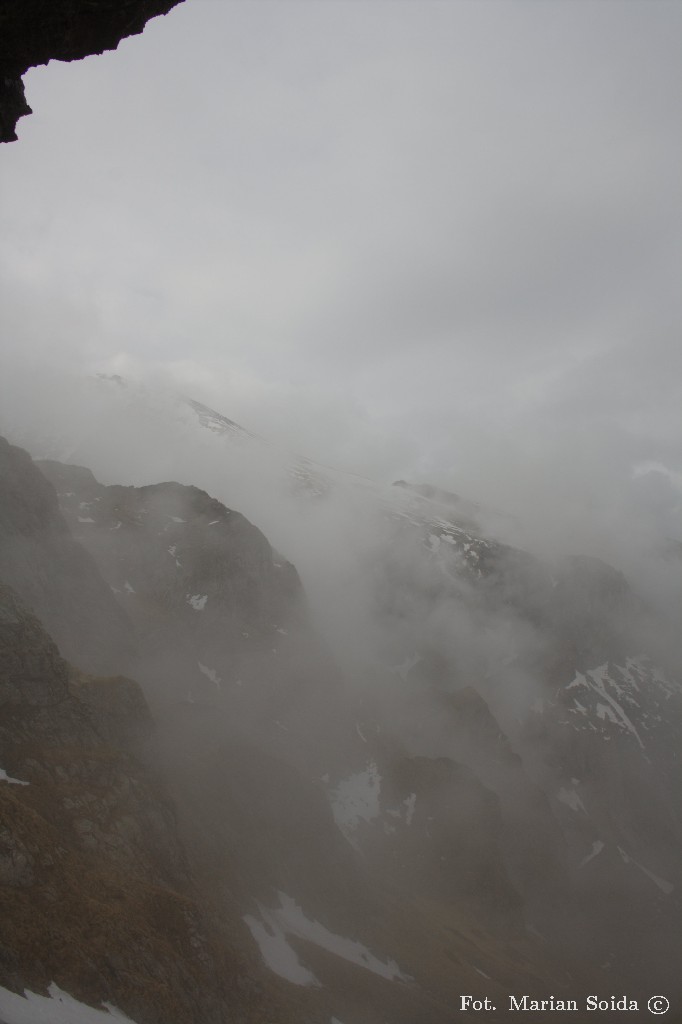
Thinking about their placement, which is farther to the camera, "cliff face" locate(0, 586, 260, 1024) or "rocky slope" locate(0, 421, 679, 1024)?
"rocky slope" locate(0, 421, 679, 1024)

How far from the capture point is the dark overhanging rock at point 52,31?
12.8m

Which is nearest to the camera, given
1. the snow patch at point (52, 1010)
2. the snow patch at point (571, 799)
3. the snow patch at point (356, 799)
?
the snow patch at point (52, 1010)

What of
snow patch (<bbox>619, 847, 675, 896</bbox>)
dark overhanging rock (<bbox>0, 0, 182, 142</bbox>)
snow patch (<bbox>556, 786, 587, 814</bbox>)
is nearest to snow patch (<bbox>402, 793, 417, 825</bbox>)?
snow patch (<bbox>619, 847, 675, 896</bbox>)

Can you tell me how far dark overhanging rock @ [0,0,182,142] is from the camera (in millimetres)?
12773

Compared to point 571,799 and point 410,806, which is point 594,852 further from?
point 410,806

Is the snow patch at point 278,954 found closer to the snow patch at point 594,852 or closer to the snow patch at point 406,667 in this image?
the snow patch at point 406,667

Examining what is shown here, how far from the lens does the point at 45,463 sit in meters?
131

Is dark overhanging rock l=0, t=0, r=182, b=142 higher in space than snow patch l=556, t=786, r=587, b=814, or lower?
higher

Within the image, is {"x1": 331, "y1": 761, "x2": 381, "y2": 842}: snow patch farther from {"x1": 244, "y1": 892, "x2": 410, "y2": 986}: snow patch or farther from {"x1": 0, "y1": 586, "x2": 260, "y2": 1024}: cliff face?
{"x1": 0, "y1": 586, "x2": 260, "y2": 1024}: cliff face

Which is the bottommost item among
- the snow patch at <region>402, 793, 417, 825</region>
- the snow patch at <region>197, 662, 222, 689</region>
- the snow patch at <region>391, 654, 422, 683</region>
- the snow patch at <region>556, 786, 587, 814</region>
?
the snow patch at <region>556, 786, 587, 814</region>

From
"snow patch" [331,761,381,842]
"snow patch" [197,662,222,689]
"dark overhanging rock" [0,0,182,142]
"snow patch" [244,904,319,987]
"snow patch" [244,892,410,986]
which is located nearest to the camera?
"dark overhanging rock" [0,0,182,142]

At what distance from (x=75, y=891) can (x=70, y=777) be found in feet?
36.3

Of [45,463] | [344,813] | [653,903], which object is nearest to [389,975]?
[344,813]

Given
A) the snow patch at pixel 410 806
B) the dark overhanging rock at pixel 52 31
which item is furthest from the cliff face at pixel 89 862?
the snow patch at pixel 410 806
